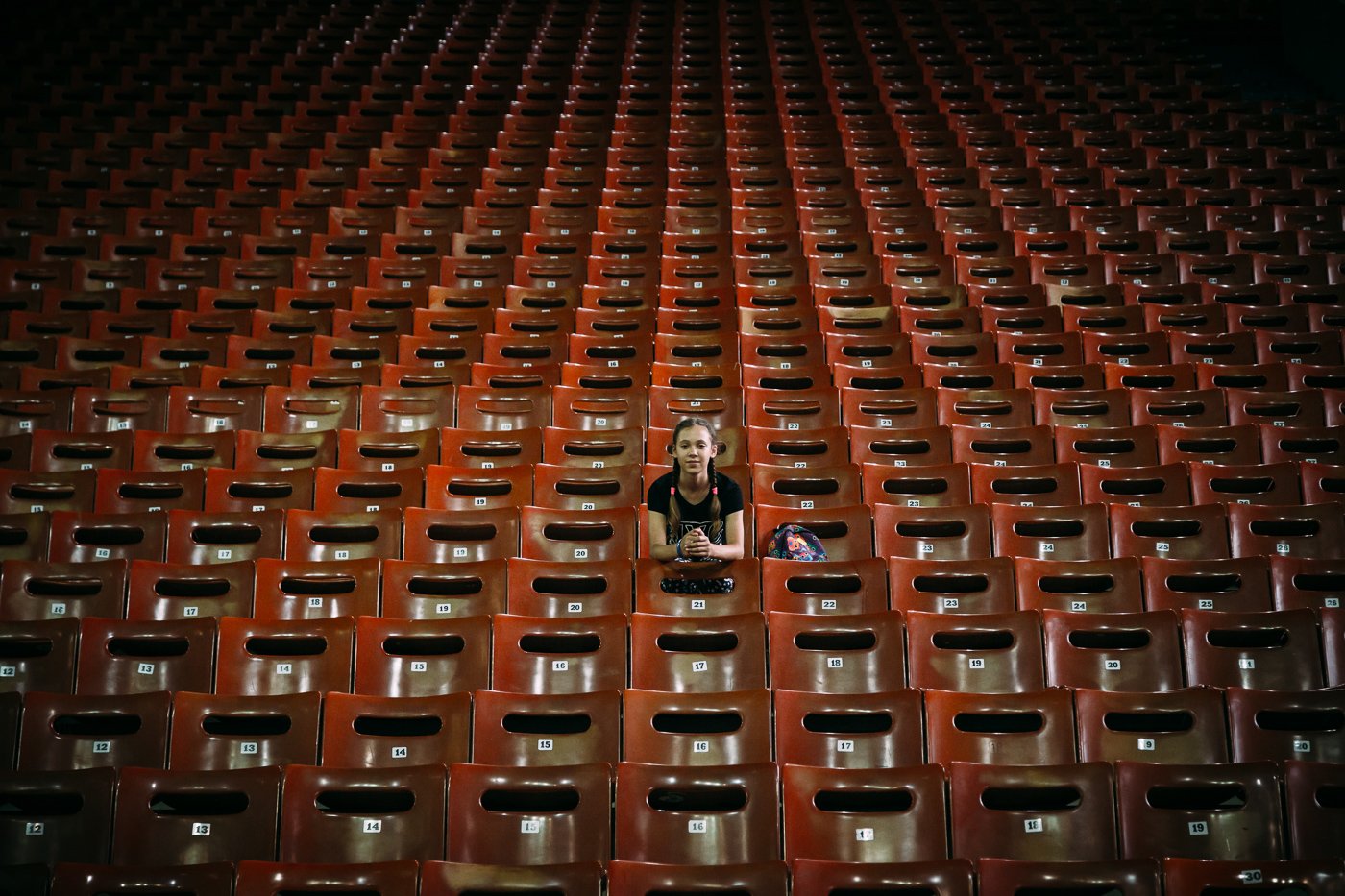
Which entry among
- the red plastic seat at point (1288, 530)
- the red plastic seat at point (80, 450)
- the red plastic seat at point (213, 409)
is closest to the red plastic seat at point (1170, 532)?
the red plastic seat at point (1288, 530)

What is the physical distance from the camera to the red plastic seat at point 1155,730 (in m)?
1.72

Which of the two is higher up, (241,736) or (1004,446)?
(1004,446)

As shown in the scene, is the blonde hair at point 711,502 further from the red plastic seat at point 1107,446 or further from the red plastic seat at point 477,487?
the red plastic seat at point 1107,446

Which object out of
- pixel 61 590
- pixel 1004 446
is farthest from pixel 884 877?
pixel 61 590

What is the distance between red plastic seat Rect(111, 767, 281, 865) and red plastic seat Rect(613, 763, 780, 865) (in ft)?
1.61

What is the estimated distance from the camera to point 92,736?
5.78 ft

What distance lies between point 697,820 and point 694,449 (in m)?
0.76

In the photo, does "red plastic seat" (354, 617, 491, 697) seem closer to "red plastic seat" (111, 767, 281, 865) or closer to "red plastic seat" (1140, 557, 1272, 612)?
"red plastic seat" (111, 767, 281, 865)

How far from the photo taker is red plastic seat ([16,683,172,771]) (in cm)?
174

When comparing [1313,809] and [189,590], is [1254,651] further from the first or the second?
[189,590]

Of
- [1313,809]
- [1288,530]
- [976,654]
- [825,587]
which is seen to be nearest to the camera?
[1313,809]

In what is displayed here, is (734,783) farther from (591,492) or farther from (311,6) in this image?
(311,6)

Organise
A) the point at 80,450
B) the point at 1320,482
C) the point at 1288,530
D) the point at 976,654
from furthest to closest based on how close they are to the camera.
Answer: the point at 80,450, the point at 1320,482, the point at 1288,530, the point at 976,654

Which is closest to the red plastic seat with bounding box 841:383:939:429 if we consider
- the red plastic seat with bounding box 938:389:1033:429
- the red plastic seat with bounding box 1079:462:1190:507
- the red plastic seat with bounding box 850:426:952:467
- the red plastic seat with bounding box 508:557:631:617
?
the red plastic seat with bounding box 938:389:1033:429
